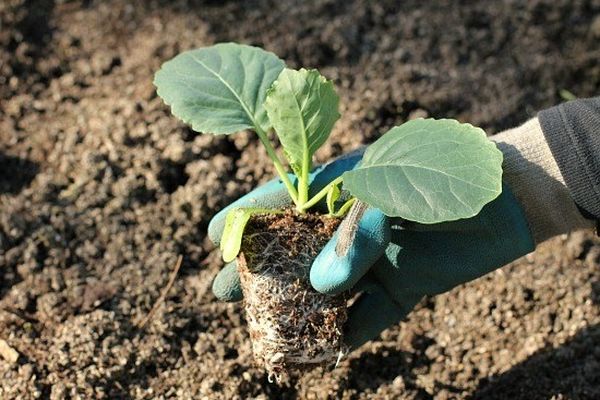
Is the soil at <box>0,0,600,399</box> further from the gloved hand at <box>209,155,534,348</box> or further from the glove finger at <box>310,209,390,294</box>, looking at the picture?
the glove finger at <box>310,209,390,294</box>

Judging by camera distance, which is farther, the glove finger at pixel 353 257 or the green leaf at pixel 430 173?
the glove finger at pixel 353 257

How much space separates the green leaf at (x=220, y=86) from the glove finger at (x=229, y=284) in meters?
0.30

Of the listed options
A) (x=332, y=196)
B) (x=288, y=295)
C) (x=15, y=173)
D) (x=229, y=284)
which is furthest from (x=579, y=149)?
(x=15, y=173)

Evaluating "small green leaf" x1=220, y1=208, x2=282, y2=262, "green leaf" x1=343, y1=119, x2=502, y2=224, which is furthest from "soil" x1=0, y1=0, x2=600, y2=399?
"green leaf" x1=343, y1=119, x2=502, y2=224

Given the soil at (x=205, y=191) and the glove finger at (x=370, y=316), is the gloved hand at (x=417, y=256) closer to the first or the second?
the glove finger at (x=370, y=316)

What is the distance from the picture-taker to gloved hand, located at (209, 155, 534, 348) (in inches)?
75.9

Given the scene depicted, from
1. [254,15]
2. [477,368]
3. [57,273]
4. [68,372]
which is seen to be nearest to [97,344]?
[68,372]

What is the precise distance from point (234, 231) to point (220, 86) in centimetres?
41

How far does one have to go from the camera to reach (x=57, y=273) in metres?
2.31

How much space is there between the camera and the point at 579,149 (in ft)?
6.22

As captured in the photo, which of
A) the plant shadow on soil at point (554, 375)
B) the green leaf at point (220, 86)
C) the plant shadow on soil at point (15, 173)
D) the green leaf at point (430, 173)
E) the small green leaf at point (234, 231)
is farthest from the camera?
the plant shadow on soil at point (15, 173)

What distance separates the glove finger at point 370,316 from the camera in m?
1.97

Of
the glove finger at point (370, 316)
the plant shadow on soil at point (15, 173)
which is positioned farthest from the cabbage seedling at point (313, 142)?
the plant shadow on soil at point (15, 173)

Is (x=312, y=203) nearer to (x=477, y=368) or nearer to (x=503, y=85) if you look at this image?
(x=477, y=368)
